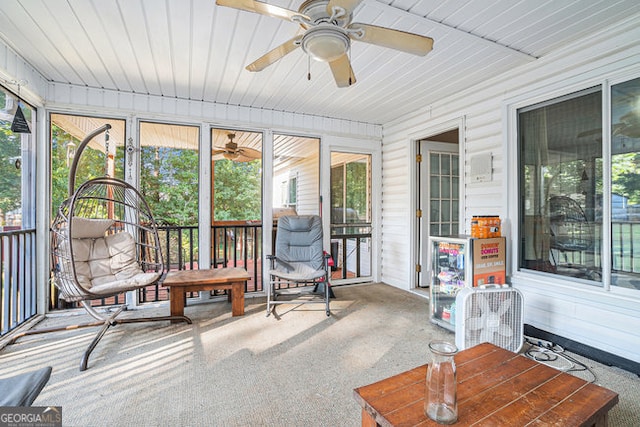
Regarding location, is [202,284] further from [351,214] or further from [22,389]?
[351,214]

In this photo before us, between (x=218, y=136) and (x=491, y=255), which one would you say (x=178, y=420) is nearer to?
(x=491, y=255)

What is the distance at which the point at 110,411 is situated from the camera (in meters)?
1.74

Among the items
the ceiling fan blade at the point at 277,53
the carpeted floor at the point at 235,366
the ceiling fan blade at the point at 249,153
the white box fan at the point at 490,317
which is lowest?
the carpeted floor at the point at 235,366

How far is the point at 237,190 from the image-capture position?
421 cm

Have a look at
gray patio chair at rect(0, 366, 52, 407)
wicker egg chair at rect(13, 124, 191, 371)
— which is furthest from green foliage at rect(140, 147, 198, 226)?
gray patio chair at rect(0, 366, 52, 407)

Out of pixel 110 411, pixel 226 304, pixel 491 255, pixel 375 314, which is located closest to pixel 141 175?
pixel 226 304

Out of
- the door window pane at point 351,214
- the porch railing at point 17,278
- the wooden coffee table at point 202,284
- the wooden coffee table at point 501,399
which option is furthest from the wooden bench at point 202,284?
the wooden coffee table at point 501,399

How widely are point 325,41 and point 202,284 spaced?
8.74 feet

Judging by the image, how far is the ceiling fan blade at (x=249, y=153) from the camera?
168 inches

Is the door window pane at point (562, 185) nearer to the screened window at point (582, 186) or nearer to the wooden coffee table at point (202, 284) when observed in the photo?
the screened window at point (582, 186)

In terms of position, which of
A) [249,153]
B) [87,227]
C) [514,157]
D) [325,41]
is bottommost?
[87,227]

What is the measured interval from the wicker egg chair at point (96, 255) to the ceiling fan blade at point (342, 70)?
2.35 m

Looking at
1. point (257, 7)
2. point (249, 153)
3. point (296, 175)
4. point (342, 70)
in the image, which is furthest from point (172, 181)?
point (257, 7)

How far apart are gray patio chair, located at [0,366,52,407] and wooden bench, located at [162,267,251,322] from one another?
1969 mm
